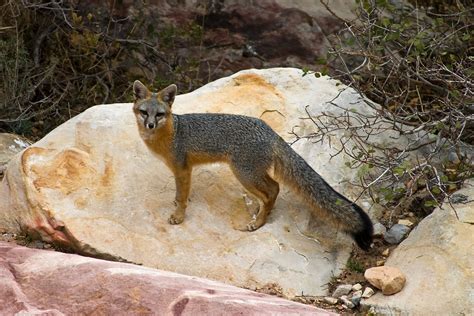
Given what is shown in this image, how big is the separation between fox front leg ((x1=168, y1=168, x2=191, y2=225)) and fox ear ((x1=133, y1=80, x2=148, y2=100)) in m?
0.68

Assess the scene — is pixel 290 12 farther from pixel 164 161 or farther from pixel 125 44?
pixel 164 161

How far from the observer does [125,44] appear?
9.45m

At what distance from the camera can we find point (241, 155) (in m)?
6.12

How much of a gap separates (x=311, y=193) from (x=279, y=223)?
0.35m

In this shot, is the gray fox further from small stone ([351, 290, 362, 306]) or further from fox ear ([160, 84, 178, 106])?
small stone ([351, 290, 362, 306])

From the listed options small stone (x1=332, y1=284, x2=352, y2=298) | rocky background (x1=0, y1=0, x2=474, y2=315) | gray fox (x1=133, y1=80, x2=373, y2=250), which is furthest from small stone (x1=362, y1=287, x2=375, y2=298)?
gray fox (x1=133, y1=80, x2=373, y2=250)

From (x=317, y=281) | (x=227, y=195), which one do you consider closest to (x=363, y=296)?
(x=317, y=281)

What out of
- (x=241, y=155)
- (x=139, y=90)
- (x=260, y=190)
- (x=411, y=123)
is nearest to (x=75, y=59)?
(x=139, y=90)

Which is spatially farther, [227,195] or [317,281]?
[227,195]

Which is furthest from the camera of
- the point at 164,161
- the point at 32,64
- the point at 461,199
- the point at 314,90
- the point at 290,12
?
the point at 290,12

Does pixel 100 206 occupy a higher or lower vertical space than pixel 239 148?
lower

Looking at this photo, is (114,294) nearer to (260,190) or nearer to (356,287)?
(356,287)

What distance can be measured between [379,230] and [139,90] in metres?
2.15

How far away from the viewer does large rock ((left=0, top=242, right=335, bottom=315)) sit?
4.17 metres
